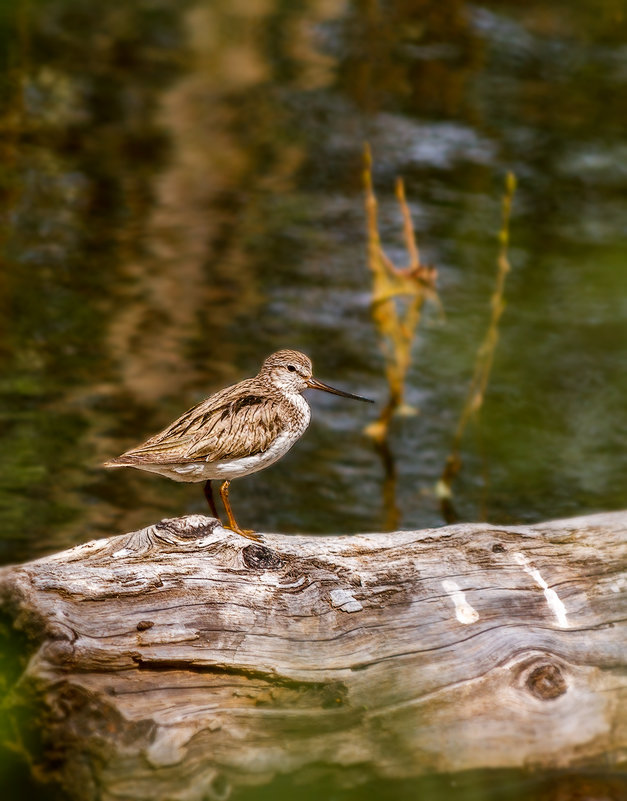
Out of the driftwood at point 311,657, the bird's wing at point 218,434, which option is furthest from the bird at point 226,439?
the driftwood at point 311,657

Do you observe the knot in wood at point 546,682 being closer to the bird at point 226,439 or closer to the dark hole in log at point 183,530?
the bird at point 226,439

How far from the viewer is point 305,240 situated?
14.0 meters

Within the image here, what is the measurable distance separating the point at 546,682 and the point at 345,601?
896 mm

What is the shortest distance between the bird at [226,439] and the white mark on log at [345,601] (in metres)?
0.52

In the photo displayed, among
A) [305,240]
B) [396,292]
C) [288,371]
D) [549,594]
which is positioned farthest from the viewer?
Answer: [305,240]

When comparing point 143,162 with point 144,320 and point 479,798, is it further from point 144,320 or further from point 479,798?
point 479,798

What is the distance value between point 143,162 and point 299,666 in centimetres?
1340

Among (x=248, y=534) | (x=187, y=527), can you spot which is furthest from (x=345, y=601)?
(x=187, y=527)

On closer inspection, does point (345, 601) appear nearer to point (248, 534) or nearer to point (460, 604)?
point (460, 604)

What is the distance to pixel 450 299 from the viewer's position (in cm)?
1228

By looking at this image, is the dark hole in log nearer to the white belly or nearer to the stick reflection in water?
the white belly

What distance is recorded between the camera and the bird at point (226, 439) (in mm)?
5059

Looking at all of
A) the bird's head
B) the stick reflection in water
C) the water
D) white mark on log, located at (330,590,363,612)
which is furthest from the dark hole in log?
the stick reflection in water

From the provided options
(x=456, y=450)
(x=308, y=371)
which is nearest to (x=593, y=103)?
(x=456, y=450)
